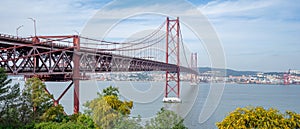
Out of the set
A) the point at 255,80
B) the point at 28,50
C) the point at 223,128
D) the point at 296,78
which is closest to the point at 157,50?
the point at 28,50

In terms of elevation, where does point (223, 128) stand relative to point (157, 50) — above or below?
below

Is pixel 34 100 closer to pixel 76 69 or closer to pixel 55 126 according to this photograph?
pixel 55 126

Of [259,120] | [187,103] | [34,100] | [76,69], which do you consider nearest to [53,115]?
[34,100]

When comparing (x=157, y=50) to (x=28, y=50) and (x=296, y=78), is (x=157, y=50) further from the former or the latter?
(x=296, y=78)

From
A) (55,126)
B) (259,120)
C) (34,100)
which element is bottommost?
(55,126)

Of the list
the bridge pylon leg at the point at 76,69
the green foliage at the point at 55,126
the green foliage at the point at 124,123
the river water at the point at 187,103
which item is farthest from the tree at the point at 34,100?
the river water at the point at 187,103

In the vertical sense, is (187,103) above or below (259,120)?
below

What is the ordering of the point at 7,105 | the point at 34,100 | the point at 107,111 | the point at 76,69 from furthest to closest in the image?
the point at 76,69, the point at 107,111, the point at 34,100, the point at 7,105

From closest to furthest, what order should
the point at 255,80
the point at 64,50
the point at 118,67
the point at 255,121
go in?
the point at 255,121
the point at 64,50
the point at 118,67
the point at 255,80

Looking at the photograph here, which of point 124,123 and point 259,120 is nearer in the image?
point 259,120
